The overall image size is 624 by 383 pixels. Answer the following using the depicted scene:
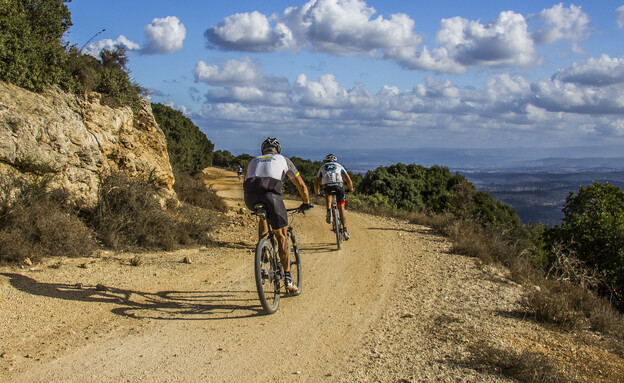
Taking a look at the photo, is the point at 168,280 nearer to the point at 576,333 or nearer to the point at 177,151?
the point at 576,333

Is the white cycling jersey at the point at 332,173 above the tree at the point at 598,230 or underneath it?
above

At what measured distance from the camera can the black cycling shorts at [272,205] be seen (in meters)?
5.84

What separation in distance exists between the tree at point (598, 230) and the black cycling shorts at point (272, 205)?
8161mm

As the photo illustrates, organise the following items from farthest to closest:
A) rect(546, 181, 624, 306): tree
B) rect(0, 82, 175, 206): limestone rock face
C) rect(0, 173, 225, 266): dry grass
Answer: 1. rect(546, 181, 624, 306): tree
2. rect(0, 82, 175, 206): limestone rock face
3. rect(0, 173, 225, 266): dry grass

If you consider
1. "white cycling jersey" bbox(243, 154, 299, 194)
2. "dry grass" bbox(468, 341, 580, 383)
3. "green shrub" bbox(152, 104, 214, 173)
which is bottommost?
"dry grass" bbox(468, 341, 580, 383)

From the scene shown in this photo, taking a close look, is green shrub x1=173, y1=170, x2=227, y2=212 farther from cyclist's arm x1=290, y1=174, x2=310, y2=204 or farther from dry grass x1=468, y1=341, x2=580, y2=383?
dry grass x1=468, y1=341, x2=580, y2=383

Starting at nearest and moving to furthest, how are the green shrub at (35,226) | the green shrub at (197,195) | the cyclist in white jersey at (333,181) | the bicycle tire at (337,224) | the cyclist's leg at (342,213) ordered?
the green shrub at (35,226) → the bicycle tire at (337,224) → the cyclist in white jersey at (333,181) → the cyclist's leg at (342,213) → the green shrub at (197,195)

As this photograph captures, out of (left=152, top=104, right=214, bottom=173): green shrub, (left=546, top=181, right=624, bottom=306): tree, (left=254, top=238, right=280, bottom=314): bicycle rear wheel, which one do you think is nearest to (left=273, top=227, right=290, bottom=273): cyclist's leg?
(left=254, top=238, right=280, bottom=314): bicycle rear wheel

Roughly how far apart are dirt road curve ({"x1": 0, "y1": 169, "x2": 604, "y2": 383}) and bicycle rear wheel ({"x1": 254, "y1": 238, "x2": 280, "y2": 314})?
0.20 metres

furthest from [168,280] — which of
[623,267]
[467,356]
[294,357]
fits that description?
[623,267]

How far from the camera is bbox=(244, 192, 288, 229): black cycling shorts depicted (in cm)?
584

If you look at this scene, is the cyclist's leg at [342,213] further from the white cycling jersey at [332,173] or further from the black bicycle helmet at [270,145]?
the black bicycle helmet at [270,145]

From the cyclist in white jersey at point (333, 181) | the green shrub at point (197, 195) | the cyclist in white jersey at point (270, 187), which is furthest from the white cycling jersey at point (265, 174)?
the green shrub at point (197, 195)

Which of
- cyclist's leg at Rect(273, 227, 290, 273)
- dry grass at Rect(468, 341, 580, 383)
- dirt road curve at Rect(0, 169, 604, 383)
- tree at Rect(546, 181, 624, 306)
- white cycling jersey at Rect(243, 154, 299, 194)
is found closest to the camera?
dry grass at Rect(468, 341, 580, 383)
